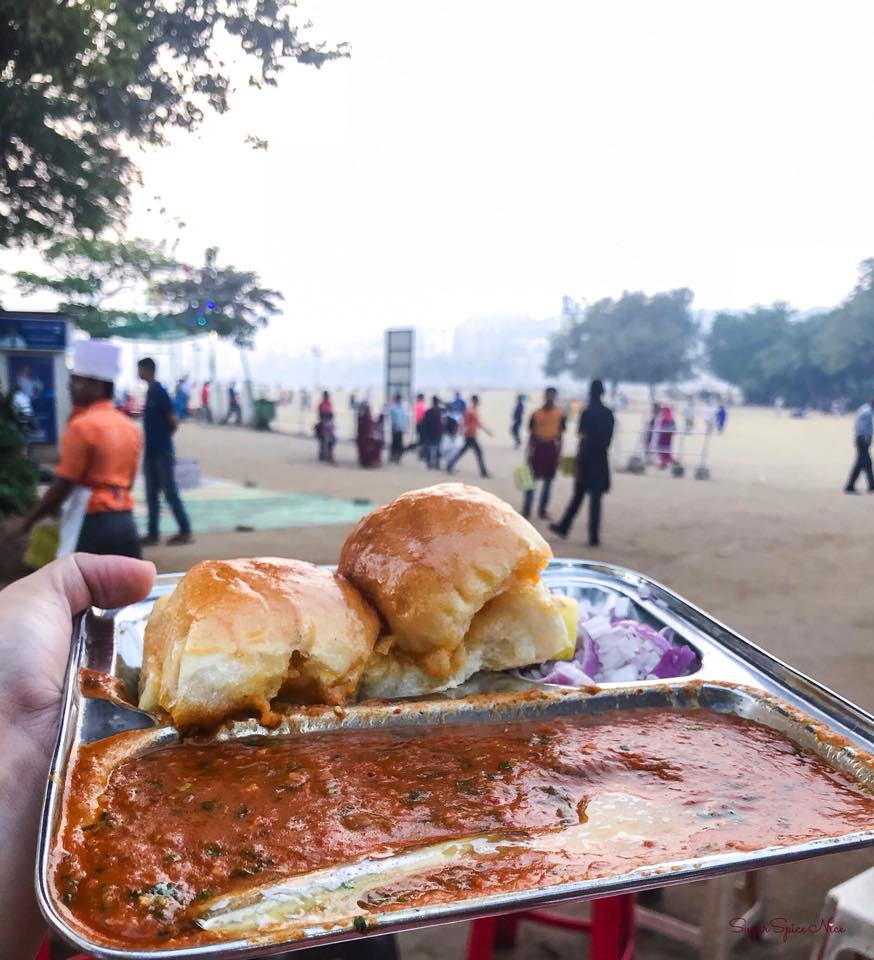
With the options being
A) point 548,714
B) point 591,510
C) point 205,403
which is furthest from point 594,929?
point 205,403

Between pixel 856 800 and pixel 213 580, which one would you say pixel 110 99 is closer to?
pixel 213 580

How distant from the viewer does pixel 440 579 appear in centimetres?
146

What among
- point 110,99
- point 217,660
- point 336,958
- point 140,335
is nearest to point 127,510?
point 336,958

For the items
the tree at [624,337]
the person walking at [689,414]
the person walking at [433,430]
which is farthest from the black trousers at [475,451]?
the person walking at [689,414]

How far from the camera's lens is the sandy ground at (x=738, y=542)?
256 centimetres

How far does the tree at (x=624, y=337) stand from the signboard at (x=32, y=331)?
809 cm

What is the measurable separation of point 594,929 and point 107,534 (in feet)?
9.29

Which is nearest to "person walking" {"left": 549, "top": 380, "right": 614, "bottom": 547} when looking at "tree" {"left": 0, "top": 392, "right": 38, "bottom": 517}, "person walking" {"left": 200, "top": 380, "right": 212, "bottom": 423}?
"tree" {"left": 0, "top": 392, "right": 38, "bottom": 517}

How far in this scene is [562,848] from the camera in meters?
0.95

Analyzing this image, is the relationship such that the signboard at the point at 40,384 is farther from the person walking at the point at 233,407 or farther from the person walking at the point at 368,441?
the person walking at the point at 233,407

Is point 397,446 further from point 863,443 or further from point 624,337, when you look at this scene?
point 863,443

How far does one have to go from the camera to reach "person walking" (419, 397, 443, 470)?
1418 cm

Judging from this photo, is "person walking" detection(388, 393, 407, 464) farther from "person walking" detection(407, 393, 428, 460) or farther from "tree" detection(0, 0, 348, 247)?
"tree" detection(0, 0, 348, 247)

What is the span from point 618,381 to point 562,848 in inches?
408
